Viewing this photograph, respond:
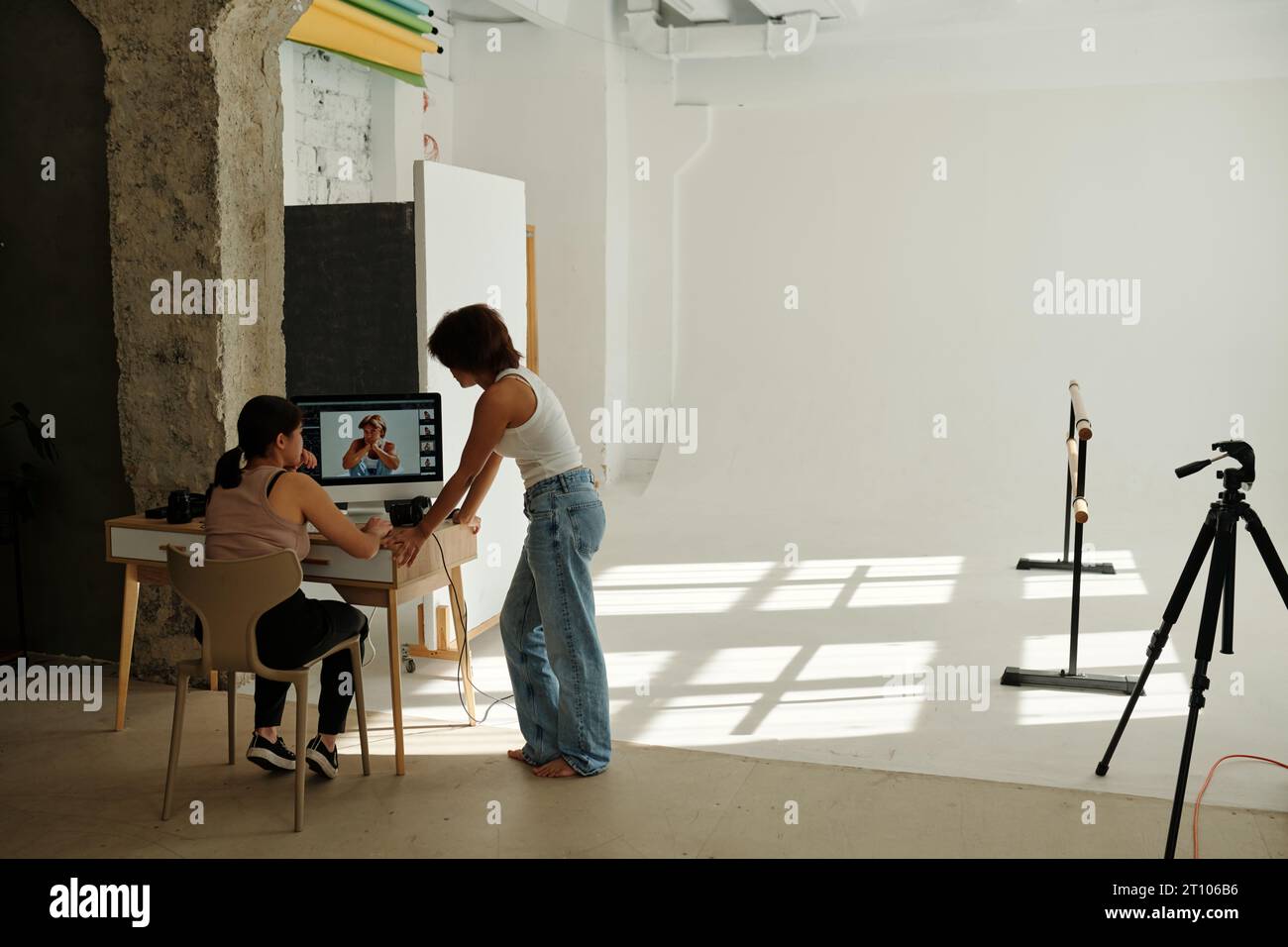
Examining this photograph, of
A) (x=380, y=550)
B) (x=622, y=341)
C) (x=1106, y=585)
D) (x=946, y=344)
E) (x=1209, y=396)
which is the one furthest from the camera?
(x=622, y=341)

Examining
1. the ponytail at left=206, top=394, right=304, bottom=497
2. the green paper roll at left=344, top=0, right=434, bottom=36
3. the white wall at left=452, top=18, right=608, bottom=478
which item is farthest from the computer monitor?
the white wall at left=452, top=18, right=608, bottom=478

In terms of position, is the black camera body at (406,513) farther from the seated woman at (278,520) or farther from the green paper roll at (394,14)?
the green paper roll at (394,14)

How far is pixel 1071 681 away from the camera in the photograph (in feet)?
13.8

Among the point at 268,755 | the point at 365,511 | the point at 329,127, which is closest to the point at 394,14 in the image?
the point at 329,127

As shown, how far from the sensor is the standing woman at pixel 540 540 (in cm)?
319

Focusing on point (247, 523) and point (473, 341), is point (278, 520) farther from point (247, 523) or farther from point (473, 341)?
point (473, 341)

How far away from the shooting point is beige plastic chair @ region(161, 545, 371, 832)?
3.00 meters

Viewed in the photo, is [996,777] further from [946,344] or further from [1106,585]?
[946,344]

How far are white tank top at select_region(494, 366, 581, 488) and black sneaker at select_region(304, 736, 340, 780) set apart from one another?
3.17 ft

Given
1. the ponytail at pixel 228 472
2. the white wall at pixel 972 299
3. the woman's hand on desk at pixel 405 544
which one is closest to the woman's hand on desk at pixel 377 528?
the woman's hand on desk at pixel 405 544

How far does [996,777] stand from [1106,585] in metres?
2.63
